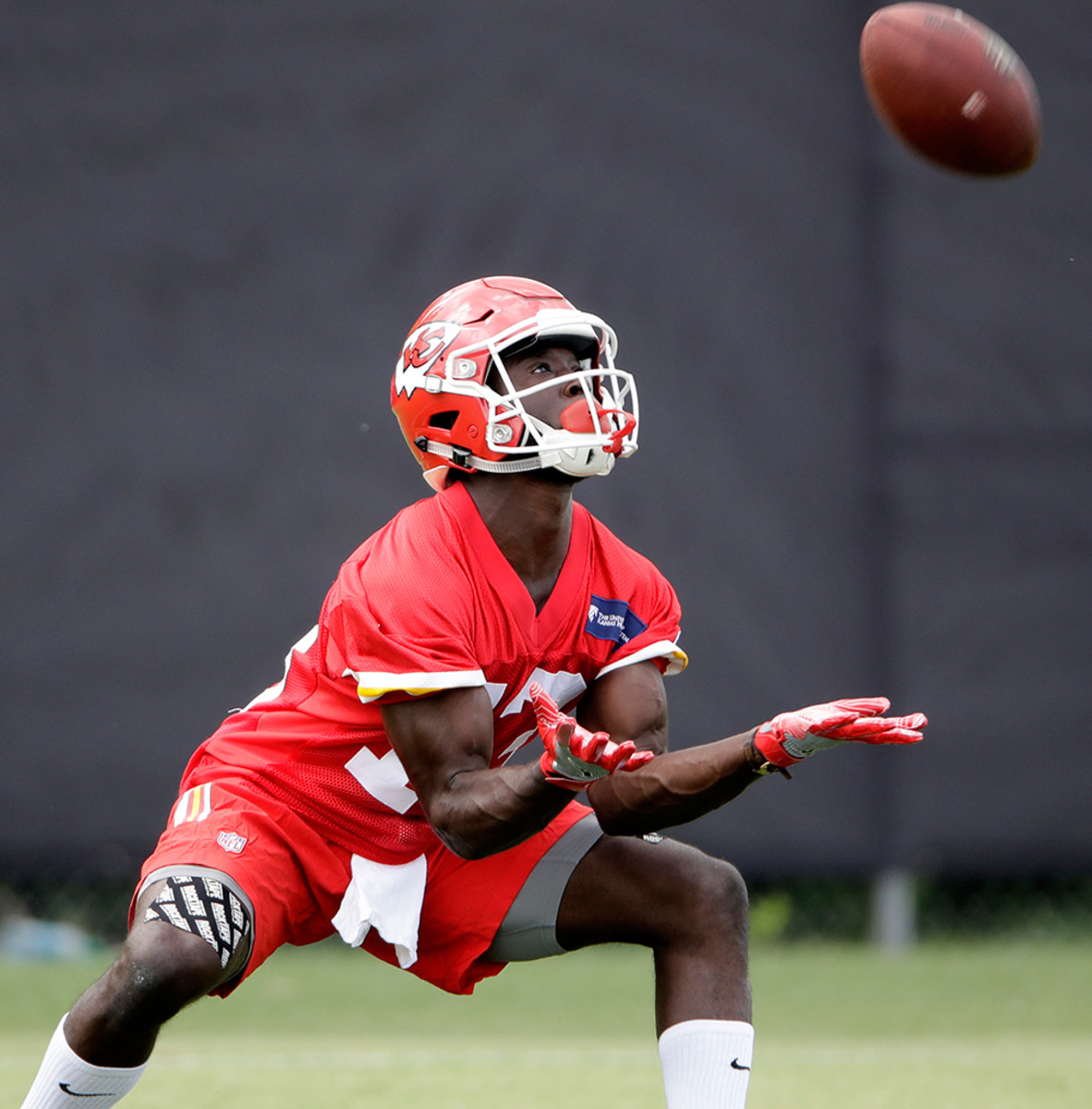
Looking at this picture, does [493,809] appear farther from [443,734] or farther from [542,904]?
[542,904]

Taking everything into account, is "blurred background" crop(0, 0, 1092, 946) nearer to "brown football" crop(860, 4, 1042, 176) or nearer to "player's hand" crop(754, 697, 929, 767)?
"brown football" crop(860, 4, 1042, 176)

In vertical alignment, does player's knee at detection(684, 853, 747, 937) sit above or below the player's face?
below

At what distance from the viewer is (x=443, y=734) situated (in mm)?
2871

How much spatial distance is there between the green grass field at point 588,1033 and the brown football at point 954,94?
2.44 metres

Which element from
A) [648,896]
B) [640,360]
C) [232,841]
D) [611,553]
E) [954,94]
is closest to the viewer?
[232,841]

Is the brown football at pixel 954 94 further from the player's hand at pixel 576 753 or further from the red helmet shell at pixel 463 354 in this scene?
the player's hand at pixel 576 753

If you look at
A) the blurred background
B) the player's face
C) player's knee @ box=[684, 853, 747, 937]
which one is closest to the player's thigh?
player's knee @ box=[684, 853, 747, 937]

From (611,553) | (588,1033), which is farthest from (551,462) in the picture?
(588,1033)

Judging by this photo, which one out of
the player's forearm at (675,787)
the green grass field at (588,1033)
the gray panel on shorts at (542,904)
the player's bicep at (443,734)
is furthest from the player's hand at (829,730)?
the green grass field at (588,1033)

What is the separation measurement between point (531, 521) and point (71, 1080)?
132cm

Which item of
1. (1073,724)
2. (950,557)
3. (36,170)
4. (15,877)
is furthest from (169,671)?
(1073,724)

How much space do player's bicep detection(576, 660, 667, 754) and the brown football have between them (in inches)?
53.6

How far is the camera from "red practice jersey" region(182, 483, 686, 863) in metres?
2.98

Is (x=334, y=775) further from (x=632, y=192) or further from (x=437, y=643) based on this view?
(x=632, y=192)
